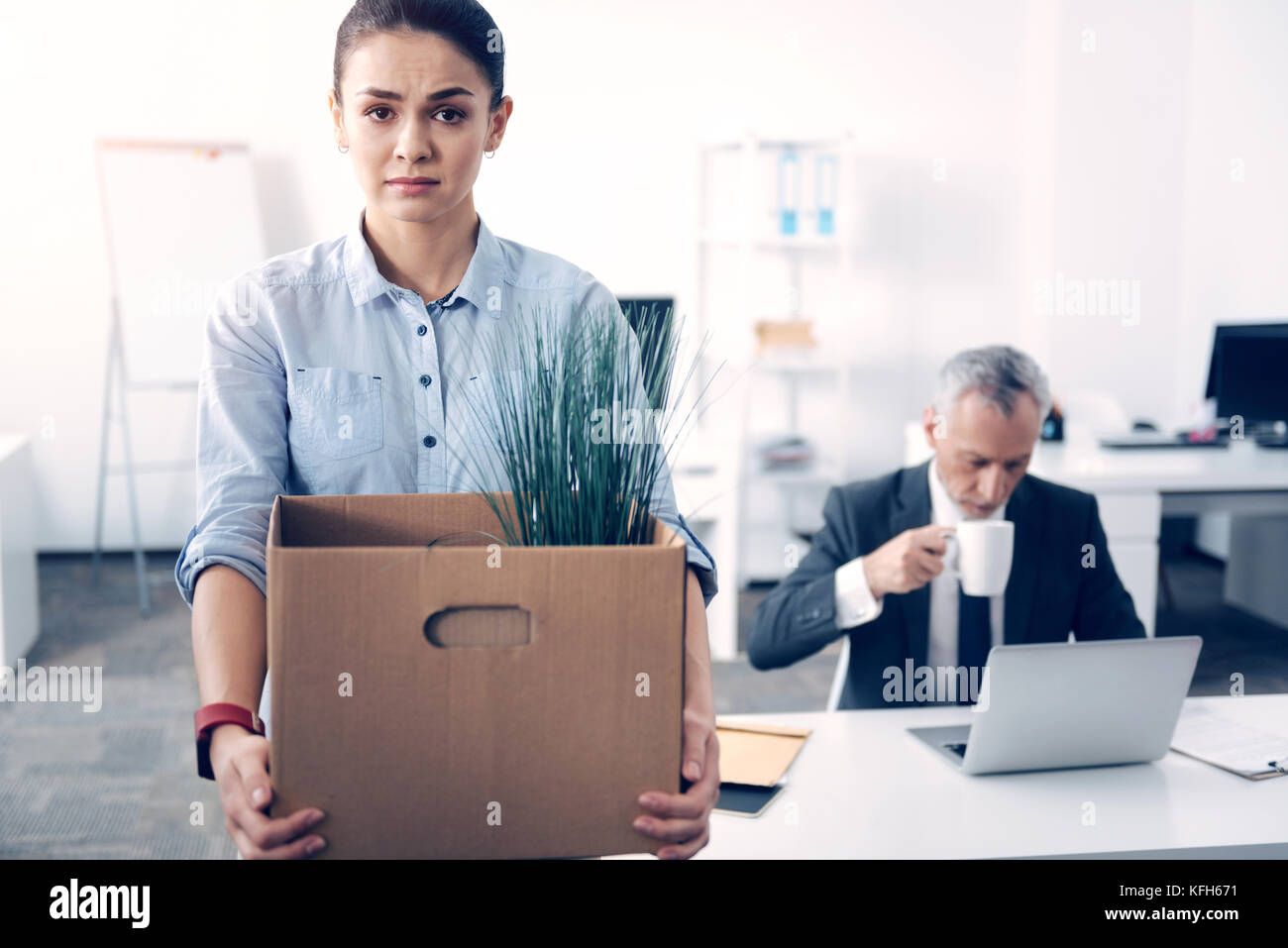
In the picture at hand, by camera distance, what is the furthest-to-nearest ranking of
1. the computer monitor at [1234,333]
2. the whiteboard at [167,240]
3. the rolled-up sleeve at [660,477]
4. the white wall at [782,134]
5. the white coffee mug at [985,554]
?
the white wall at [782,134]
the whiteboard at [167,240]
the computer monitor at [1234,333]
the white coffee mug at [985,554]
the rolled-up sleeve at [660,477]

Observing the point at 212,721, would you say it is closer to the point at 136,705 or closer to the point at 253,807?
the point at 253,807

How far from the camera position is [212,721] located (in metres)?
0.81

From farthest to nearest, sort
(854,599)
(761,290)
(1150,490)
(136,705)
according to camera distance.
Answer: (761,290) → (136,705) → (1150,490) → (854,599)

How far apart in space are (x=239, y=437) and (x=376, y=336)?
19cm

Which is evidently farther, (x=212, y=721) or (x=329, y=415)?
(x=329, y=415)

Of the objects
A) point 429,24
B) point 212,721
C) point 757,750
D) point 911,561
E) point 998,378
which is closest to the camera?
point 212,721

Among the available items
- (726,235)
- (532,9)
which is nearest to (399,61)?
(726,235)

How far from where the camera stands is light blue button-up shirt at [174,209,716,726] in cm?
103

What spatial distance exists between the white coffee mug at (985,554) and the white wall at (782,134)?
12.5ft

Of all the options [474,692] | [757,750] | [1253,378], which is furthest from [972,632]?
[1253,378]

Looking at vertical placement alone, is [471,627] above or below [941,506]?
above

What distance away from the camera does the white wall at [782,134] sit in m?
5.23

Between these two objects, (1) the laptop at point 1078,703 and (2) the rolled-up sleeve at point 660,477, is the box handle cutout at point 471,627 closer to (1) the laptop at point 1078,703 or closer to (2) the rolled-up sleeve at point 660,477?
(2) the rolled-up sleeve at point 660,477

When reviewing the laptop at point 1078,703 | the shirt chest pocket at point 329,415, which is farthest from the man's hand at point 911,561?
the shirt chest pocket at point 329,415
